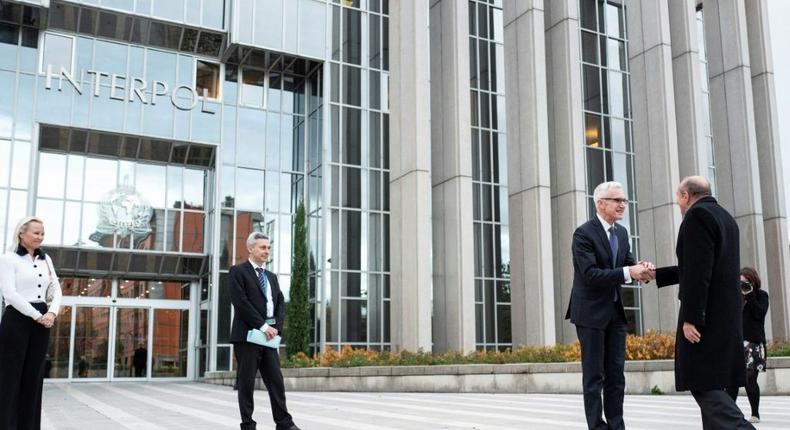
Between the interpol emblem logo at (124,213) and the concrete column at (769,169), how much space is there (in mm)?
19539

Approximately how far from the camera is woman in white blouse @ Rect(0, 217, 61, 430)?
19.6 feet

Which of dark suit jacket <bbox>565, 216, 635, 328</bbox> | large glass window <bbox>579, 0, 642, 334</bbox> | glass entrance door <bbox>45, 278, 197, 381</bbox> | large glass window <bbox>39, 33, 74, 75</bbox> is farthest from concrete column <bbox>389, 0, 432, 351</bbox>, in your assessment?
dark suit jacket <bbox>565, 216, 635, 328</bbox>

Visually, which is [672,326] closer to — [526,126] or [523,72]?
[526,126]

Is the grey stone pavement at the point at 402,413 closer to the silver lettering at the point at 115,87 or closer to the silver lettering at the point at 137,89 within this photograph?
the silver lettering at the point at 115,87

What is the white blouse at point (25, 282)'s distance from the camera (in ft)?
19.7

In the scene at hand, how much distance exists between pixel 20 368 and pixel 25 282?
26.7 inches

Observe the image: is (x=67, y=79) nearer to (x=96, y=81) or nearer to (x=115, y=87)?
(x=96, y=81)

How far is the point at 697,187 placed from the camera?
5.07m

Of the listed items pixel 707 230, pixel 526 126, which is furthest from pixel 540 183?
pixel 707 230

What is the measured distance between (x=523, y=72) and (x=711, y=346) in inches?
709

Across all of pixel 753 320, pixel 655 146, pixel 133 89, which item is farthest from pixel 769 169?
pixel 133 89

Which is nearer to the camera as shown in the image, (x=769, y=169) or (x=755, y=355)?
(x=755, y=355)

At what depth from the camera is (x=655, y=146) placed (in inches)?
850

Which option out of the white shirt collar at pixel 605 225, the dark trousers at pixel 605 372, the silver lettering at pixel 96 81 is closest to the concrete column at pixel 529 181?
the silver lettering at pixel 96 81
